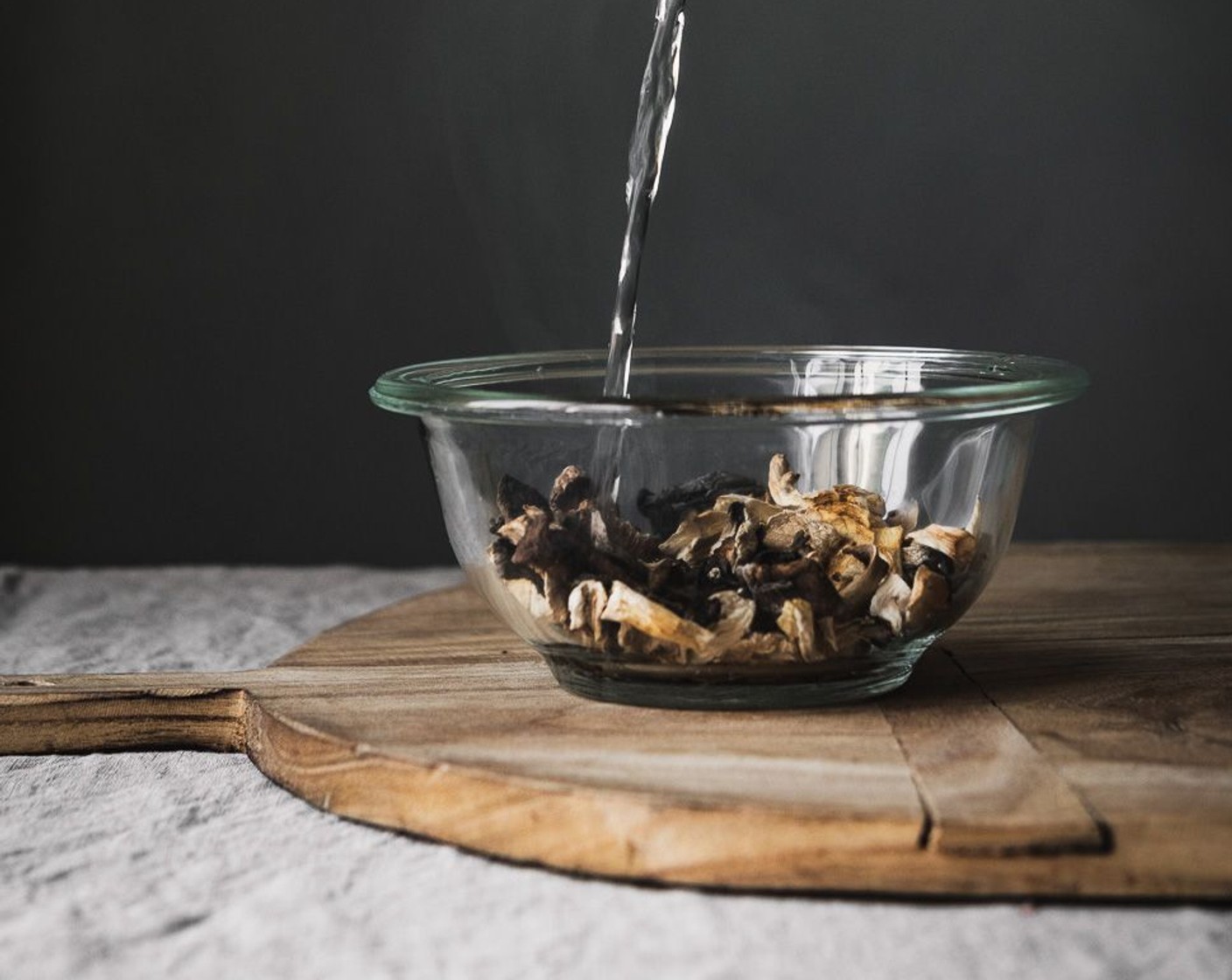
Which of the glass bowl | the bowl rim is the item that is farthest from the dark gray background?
the glass bowl

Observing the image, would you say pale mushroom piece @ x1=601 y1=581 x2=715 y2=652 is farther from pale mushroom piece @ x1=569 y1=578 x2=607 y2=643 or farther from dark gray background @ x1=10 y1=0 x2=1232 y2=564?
dark gray background @ x1=10 y1=0 x2=1232 y2=564

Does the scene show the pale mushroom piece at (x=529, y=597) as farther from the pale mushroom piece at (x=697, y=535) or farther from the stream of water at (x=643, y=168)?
the stream of water at (x=643, y=168)

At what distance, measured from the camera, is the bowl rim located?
579mm

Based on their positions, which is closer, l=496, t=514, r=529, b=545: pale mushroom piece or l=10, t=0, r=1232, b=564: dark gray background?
l=496, t=514, r=529, b=545: pale mushroom piece

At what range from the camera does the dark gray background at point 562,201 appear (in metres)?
1.42

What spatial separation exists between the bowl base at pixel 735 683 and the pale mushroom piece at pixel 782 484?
0.29 ft

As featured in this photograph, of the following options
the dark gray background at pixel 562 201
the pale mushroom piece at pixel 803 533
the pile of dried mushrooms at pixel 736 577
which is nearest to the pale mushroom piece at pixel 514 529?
the pile of dried mushrooms at pixel 736 577

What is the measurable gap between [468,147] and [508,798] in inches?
38.7

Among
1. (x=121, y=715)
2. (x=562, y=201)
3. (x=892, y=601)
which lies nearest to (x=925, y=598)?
(x=892, y=601)

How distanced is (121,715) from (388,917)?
0.77 feet

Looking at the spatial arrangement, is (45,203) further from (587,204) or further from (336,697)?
(336,697)

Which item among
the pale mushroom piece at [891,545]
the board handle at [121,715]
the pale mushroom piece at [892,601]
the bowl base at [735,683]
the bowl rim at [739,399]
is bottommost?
the board handle at [121,715]

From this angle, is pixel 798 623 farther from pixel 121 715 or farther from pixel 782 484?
pixel 121 715

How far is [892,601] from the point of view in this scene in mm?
647
